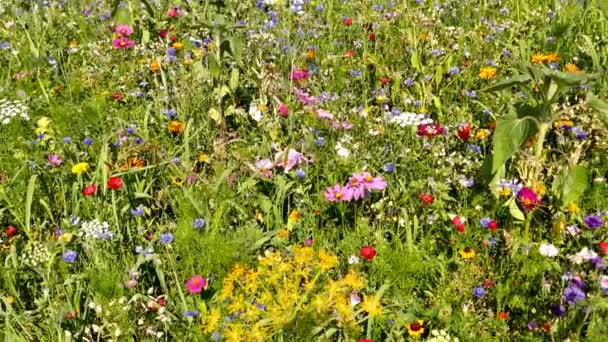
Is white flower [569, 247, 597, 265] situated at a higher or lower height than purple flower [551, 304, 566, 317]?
higher

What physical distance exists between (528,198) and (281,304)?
111 cm

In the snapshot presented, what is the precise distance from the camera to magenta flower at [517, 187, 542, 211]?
2.46 meters

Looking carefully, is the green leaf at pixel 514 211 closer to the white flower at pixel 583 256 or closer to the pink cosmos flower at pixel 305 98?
the white flower at pixel 583 256

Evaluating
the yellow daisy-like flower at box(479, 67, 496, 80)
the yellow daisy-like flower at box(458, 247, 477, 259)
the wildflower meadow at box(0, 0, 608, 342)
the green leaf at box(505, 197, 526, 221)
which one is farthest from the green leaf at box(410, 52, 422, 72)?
the yellow daisy-like flower at box(458, 247, 477, 259)

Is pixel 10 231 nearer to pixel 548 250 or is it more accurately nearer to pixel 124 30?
pixel 124 30

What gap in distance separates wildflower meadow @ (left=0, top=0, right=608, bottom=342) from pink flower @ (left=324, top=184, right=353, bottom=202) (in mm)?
43

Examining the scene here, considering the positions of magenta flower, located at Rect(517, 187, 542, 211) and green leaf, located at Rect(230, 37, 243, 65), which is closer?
magenta flower, located at Rect(517, 187, 542, 211)

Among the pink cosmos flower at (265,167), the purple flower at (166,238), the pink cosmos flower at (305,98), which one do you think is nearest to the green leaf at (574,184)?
the pink cosmos flower at (265,167)

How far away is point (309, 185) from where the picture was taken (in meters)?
2.79

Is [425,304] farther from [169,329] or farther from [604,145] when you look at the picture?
[604,145]

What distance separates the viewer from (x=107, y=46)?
4.20m

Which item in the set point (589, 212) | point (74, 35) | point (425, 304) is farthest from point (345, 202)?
point (74, 35)

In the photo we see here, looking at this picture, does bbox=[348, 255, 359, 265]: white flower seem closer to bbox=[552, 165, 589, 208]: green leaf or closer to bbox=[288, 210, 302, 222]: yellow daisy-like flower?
bbox=[288, 210, 302, 222]: yellow daisy-like flower


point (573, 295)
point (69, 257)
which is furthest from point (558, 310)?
point (69, 257)
